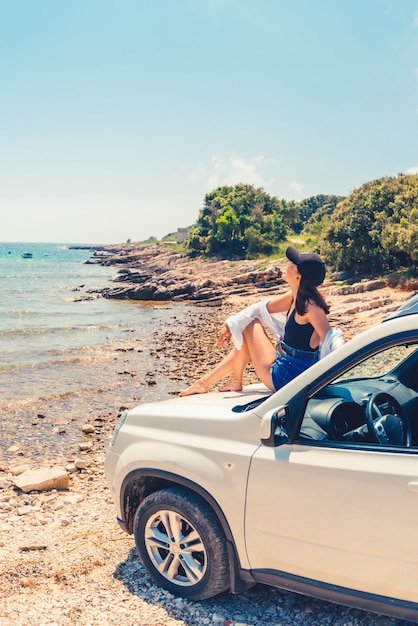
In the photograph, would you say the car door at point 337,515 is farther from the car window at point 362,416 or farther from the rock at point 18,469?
the rock at point 18,469

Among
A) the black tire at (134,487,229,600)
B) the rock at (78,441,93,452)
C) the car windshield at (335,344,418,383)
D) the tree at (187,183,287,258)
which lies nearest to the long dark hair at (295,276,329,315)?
the car windshield at (335,344,418,383)

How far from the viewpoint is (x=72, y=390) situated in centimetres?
1257

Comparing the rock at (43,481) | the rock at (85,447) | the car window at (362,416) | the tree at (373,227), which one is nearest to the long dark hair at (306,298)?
the car window at (362,416)

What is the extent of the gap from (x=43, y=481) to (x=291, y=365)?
3.72 meters

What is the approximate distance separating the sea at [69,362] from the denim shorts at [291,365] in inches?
214

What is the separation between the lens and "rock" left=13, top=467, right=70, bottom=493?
21.5ft

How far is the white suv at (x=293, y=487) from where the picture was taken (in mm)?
2809

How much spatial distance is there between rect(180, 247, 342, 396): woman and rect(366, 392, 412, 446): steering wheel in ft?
3.07

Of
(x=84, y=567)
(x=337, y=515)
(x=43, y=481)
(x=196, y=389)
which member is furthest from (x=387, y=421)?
(x=43, y=481)

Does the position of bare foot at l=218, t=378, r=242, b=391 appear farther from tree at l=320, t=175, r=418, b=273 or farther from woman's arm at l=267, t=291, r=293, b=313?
tree at l=320, t=175, r=418, b=273

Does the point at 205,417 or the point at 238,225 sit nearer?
the point at 205,417

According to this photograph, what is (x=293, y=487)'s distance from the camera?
3.06 metres

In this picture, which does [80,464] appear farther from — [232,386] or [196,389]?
[232,386]

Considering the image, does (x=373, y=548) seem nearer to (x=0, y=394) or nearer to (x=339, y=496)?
(x=339, y=496)
